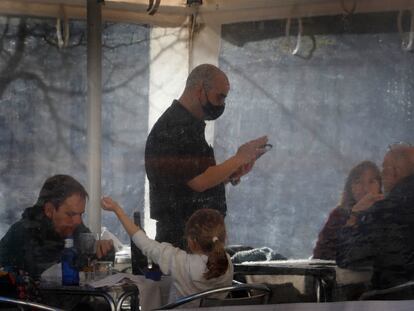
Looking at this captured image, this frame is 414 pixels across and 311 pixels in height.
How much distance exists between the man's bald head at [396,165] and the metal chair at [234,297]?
72 centimetres

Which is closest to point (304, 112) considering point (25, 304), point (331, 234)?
point (331, 234)

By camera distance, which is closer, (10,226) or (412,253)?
(10,226)

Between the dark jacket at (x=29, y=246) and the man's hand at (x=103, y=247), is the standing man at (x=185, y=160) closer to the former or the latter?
the man's hand at (x=103, y=247)

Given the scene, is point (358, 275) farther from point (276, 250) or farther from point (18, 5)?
point (18, 5)

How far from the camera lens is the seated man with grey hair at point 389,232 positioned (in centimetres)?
389

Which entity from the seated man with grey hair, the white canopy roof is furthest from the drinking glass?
the seated man with grey hair

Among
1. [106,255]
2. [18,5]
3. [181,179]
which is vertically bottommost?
[106,255]

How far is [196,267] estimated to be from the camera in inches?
145

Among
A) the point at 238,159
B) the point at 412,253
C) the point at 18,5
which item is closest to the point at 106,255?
the point at 238,159

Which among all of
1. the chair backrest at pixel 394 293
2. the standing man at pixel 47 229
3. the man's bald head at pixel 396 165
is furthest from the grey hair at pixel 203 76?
the chair backrest at pixel 394 293

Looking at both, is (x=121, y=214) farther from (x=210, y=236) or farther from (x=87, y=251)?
(x=210, y=236)

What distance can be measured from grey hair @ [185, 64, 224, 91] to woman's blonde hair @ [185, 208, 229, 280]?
0.53m

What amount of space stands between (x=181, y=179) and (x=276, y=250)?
20.5 inches

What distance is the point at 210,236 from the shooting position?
3.73 metres
